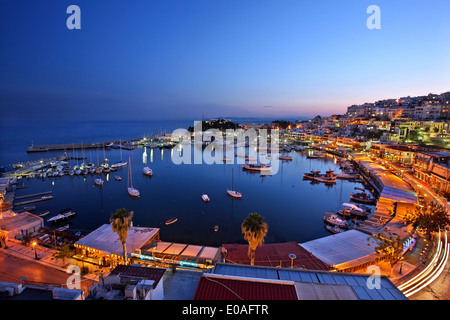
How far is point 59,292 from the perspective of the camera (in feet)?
21.4

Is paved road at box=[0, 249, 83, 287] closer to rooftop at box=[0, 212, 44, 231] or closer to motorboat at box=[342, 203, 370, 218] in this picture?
rooftop at box=[0, 212, 44, 231]

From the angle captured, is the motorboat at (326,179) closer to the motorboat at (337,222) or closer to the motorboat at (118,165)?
the motorboat at (337,222)

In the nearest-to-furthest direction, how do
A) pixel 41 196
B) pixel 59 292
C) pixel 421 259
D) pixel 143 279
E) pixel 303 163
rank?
pixel 59 292 < pixel 143 279 < pixel 421 259 < pixel 41 196 < pixel 303 163

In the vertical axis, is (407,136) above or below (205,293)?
above

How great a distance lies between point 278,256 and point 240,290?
439 inches

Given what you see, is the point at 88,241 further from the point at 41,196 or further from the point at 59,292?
the point at 41,196

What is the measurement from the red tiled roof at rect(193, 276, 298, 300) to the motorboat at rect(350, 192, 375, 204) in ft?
105

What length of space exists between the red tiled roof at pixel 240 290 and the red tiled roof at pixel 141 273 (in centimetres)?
163

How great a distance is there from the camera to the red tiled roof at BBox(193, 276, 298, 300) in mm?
6543

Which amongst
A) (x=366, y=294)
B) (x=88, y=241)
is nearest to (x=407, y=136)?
(x=366, y=294)

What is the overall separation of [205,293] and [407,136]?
76543 mm

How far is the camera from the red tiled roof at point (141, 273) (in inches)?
300

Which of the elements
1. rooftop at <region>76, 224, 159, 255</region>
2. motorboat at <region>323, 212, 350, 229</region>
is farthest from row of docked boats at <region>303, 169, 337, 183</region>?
rooftop at <region>76, 224, 159, 255</region>
